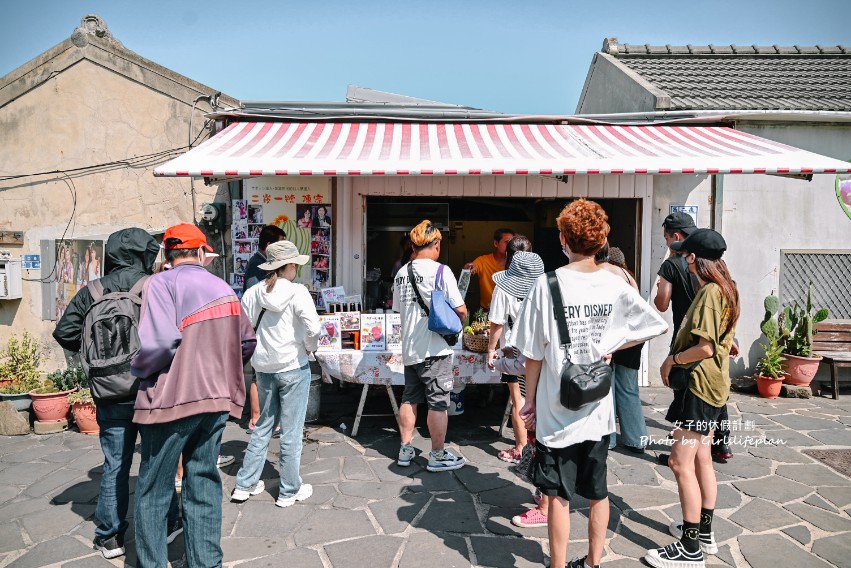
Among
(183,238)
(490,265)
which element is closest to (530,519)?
(490,265)

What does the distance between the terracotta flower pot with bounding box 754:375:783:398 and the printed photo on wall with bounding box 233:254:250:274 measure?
6731 millimetres

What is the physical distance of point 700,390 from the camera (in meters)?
3.41

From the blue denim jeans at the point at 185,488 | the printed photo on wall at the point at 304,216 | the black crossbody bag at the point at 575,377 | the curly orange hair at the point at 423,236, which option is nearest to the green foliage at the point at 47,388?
the printed photo on wall at the point at 304,216

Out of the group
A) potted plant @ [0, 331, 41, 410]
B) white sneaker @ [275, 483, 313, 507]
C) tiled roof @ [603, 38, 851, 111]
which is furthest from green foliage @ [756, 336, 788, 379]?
potted plant @ [0, 331, 41, 410]

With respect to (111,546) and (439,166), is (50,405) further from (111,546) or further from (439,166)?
(439,166)

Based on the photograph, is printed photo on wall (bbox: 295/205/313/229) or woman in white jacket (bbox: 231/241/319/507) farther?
printed photo on wall (bbox: 295/205/313/229)

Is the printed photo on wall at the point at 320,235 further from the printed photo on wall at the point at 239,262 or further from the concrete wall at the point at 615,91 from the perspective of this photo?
the concrete wall at the point at 615,91

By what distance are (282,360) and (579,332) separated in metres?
2.19

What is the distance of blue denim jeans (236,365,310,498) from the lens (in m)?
4.12

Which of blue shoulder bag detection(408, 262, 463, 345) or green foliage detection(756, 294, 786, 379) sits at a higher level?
blue shoulder bag detection(408, 262, 463, 345)

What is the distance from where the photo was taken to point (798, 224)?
24.9ft

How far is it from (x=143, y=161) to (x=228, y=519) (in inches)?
206

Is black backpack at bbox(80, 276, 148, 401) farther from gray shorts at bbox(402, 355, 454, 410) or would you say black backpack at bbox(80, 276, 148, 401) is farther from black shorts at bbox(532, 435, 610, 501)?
black shorts at bbox(532, 435, 610, 501)

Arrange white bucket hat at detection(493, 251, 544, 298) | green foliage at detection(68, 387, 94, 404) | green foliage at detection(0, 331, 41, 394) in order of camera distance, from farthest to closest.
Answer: green foliage at detection(0, 331, 41, 394)
green foliage at detection(68, 387, 94, 404)
white bucket hat at detection(493, 251, 544, 298)
